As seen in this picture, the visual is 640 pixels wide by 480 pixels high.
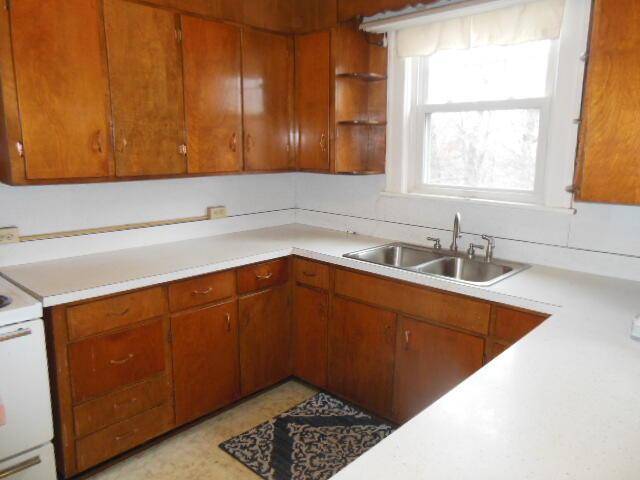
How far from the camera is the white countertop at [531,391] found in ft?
3.33

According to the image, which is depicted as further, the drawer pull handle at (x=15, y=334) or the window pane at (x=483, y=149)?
the window pane at (x=483, y=149)

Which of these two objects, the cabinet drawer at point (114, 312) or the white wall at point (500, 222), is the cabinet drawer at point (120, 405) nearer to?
the cabinet drawer at point (114, 312)

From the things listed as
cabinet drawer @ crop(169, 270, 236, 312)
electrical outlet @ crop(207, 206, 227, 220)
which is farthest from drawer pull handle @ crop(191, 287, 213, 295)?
electrical outlet @ crop(207, 206, 227, 220)

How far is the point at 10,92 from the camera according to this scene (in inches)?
82.5

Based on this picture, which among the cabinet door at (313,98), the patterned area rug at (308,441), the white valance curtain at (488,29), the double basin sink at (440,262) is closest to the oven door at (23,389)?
the patterned area rug at (308,441)

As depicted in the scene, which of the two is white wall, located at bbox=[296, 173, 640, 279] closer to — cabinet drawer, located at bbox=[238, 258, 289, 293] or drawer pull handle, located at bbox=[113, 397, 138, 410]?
cabinet drawer, located at bbox=[238, 258, 289, 293]

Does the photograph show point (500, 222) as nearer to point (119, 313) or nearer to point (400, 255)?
point (400, 255)

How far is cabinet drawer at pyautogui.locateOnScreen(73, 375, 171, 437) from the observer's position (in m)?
2.20

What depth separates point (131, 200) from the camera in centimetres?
285

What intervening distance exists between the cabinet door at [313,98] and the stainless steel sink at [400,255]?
623 millimetres

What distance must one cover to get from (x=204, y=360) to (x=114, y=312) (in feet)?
1.93

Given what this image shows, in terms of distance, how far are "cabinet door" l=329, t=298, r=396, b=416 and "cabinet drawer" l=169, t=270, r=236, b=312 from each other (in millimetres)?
602

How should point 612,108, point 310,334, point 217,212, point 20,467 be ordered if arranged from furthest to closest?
point 217,212
point 310,334
point 20,467
point 612,108

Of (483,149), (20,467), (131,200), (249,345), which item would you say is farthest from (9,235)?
(483,149)
